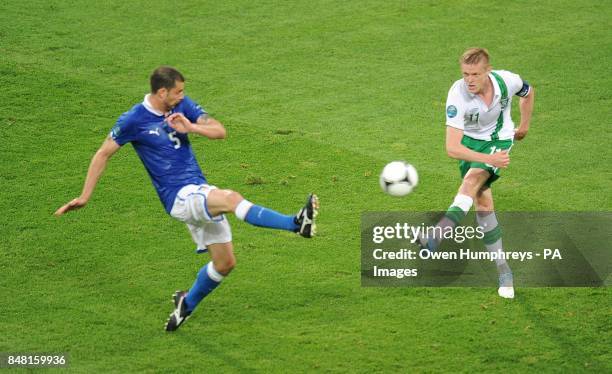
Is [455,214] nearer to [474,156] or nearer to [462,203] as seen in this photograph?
[462,203]

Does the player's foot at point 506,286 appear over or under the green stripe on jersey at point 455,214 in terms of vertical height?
under

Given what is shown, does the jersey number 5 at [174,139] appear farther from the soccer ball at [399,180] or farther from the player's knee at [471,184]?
the player's knee at [471,184]

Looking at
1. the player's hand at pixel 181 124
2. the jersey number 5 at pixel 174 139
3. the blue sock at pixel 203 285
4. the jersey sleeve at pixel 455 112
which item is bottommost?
the blue sock at pixel 203 285

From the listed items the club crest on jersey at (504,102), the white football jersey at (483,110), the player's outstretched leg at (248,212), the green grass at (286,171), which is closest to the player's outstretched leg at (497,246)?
the green grass at (286,171)

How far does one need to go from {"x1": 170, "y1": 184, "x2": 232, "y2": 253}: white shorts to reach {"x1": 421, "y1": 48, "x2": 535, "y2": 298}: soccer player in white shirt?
1876 millimetres

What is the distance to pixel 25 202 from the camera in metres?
10.4

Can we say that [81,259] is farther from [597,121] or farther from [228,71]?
[597,121]

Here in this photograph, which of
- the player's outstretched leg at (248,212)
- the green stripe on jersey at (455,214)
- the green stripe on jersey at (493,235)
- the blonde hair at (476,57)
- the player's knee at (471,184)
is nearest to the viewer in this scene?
the player's outstretched leg at (248,212)

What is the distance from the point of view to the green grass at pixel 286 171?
7.76 metres

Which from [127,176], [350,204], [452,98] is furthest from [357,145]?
[452,98]

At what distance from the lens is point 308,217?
7.26 meters

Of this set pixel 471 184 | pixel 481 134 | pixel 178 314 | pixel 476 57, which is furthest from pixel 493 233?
pixel 178 314

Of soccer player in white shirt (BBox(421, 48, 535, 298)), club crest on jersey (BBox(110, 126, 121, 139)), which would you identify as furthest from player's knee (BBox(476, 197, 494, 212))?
club crest on jersey (BBox(110, 126, 121, 139))

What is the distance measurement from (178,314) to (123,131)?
1.59 metres
